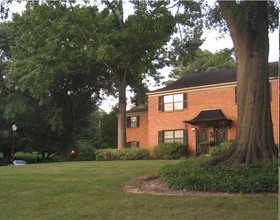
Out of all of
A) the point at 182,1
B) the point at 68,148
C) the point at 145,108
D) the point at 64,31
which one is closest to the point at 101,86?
the point at 145,108

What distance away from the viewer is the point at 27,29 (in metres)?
28.8

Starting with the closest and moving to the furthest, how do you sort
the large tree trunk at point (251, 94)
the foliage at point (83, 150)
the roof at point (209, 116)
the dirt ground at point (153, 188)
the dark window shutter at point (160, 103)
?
the dirt ground at point (153, 188)
the large tree trunk at point (251, 94)
the roof at point (209, 116)
the dark window shutter at point (160, 103)
the foliage at point (83, 150)

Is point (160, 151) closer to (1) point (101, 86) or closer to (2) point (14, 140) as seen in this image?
(1) point (101, 86)

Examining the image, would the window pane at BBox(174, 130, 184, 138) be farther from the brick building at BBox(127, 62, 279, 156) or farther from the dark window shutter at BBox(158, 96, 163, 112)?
the dark window shutter at BBox(158, 96, 163, 112)

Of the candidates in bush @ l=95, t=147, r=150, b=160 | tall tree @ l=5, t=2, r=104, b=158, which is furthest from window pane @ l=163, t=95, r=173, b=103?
bush @ l=95, t=147, r=150, b=160

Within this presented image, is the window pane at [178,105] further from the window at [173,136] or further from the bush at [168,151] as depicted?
the bush at [168,151]

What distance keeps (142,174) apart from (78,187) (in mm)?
3038

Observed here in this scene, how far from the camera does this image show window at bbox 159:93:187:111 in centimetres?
3365

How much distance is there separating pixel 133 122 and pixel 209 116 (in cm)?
1103

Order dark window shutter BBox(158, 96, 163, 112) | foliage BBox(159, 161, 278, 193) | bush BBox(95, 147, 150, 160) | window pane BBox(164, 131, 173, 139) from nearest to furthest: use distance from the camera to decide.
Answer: foliage BBox(159, 161, 278, 193), bush BBox(95, 147, 150, 160), window pane BBox(164, 131, 173, 139), dark window shutter BBox(158, 96, 163, 112)

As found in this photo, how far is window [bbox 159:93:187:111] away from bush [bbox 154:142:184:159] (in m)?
4.01

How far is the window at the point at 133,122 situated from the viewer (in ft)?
132

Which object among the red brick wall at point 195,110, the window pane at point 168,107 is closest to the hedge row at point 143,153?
the red brick wall at point 195,110

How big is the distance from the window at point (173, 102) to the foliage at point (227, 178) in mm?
21256
